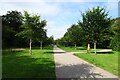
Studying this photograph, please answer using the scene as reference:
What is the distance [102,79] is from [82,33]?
19.6 metres

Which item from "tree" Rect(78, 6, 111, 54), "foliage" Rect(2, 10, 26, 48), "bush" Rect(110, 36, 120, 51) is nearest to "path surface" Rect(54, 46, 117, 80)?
"tree" Rect(78, 6, 111, 54)

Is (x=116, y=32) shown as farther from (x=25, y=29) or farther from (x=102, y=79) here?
(x=102, y=79)

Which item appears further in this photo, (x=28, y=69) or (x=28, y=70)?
(x=28, y=69)

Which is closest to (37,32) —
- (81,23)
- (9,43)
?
(81,23)

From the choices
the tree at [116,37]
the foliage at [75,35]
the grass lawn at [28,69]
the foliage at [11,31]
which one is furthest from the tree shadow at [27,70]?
the foliage at [11,31]

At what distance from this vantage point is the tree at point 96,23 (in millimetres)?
27859

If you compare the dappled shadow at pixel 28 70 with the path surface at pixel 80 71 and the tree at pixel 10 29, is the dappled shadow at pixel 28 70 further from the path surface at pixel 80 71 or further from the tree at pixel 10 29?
the tree at pixel 10 29

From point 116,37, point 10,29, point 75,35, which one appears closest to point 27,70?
point 116,37

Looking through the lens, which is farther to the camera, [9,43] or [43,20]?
[9,43]

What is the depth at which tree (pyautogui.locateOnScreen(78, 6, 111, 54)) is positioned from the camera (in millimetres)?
27859

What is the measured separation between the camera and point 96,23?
27.8 m

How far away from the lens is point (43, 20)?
29109 millimetres

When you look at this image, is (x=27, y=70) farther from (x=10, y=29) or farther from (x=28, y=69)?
(x=10, y=29)

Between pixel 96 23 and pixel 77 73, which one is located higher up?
pixel 96 23
